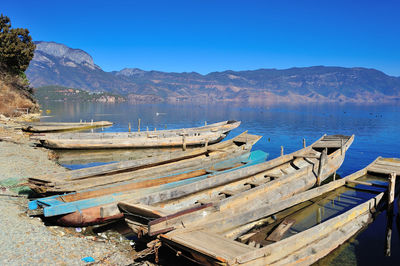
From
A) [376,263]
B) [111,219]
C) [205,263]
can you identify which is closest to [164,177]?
[111,219]

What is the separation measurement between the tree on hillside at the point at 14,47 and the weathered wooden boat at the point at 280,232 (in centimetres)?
5038

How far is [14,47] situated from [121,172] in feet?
144

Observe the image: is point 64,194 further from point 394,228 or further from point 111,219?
point 394,228

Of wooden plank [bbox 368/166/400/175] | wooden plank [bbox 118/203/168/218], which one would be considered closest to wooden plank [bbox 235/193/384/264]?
wooden plank [bbox 118/203/168/218]

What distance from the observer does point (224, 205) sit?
29.5 ft

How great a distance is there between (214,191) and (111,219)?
14.0 ft

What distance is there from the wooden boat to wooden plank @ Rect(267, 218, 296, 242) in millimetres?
1073

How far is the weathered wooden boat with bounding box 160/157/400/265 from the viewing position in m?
6.65

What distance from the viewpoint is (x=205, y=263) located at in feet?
21.5

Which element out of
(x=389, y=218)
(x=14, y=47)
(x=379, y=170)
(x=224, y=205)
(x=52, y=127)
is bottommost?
(x=389, y=218)

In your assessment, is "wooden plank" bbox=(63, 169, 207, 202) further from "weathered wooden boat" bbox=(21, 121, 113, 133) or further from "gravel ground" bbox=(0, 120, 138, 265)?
"weathered wooden boat" bbox=(21, 121, 113, 133)

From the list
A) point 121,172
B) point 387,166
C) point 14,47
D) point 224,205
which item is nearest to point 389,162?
point 387,166

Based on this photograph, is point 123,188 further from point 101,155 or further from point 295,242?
point 101,155

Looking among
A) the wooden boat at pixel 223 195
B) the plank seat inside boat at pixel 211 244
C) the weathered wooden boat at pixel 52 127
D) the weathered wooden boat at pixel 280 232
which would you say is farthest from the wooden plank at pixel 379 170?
the weathered wooden boat at pixel 52 127
